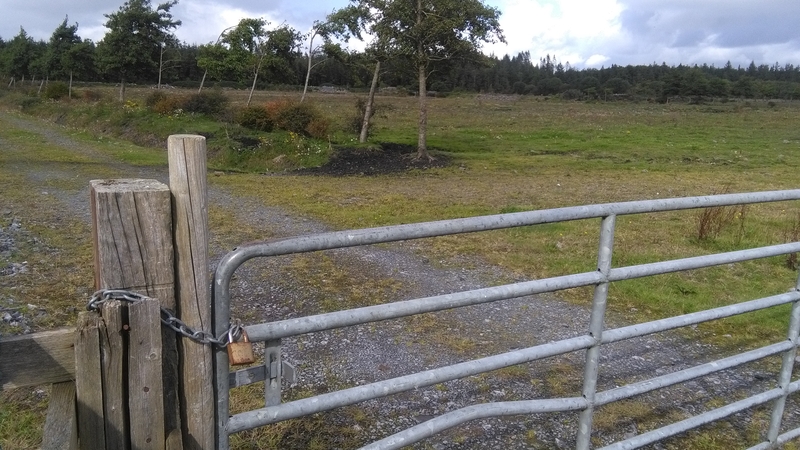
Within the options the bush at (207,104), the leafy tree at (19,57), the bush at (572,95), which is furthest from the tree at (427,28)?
the bush at (572,95)

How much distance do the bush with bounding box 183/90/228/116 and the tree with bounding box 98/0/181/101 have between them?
6339 millimetres

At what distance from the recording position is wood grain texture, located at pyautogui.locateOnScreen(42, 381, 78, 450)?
1.61 meters

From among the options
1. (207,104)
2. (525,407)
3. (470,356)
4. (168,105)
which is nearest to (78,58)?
(168,105)

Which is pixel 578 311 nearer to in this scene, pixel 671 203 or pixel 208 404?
pixel 671 203

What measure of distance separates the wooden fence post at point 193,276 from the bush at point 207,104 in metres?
23.6

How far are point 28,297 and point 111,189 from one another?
15.4 ft

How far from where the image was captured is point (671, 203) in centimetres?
285

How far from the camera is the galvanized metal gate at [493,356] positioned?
1.96 meters

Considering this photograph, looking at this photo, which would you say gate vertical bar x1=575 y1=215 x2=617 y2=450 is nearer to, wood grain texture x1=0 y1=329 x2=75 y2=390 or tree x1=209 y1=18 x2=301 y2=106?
wood grain texture x1=0 y1=329 x2=75 y2=390

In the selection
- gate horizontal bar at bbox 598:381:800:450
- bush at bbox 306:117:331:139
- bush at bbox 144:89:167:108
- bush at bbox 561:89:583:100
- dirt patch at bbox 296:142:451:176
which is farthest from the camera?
bush at bbox 561:89:583:100

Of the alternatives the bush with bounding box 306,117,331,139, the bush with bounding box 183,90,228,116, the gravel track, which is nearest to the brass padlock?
the gravel track

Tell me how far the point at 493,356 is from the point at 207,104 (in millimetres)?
24299

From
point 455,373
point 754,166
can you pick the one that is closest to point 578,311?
point 455,373

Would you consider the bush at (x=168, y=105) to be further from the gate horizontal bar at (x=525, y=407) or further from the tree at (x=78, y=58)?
the gate horizontal bar at (x=525, y=407)
